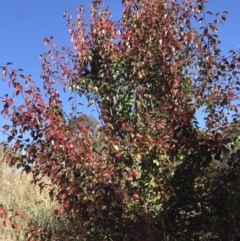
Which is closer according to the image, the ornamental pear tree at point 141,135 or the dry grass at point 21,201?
the ornamental pear tree at point 141,135

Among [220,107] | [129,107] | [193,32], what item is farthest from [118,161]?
[193,32]

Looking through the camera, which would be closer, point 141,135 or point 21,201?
point 141,135

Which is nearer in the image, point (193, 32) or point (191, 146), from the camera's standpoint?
point (191, 146)

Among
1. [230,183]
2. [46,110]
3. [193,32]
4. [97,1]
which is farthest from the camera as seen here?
[97,1]

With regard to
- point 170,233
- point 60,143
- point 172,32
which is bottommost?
point 170,233

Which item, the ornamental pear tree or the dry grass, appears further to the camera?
the dry grass

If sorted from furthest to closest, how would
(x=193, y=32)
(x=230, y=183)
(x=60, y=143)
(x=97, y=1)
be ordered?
1. (x=97, y=1)
2. (x=193, y=32)
3. (x=230, y=183)
4. (x=60, y=143)

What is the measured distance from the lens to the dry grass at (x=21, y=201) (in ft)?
18.9

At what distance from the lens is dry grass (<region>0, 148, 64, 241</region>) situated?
5773 millimetres

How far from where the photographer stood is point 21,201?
24.6 feet

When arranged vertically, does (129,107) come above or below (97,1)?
below

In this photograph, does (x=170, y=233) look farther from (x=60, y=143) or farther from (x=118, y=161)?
(x=60, y=143)

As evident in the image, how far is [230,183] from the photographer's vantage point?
3713 millimetres

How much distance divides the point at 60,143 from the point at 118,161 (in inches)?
19.3
